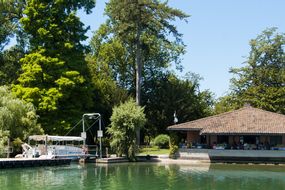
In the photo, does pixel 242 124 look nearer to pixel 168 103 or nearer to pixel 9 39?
pixel 168 103

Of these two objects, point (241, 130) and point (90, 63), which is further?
point (90, 63)

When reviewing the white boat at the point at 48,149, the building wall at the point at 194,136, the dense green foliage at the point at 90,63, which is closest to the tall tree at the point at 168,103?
the dense green foliage at the point at 90,63

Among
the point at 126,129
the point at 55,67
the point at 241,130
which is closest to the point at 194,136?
the point at 241,130

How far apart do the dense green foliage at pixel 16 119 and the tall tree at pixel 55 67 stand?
2.56 meters

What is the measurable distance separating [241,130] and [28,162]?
21.3 meters

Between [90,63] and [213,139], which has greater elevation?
[90,63]

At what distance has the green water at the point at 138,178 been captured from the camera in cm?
2836

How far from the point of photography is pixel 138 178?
3241 centimetres

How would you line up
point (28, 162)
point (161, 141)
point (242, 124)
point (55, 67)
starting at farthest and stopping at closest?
1. point (161, 141)
2. point (242, 124)
3. point (55, 67)
4. point (28, 162)

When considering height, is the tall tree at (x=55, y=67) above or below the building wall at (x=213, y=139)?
above

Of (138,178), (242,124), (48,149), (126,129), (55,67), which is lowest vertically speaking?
(138,178)

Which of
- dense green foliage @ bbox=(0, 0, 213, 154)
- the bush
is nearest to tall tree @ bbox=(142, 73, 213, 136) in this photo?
dense green foliage @ bbox=(0, 0, 213, 154)

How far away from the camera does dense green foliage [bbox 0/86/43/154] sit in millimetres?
42750

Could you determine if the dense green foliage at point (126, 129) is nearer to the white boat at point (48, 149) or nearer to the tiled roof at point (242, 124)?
the white boat at point (48, 149)
